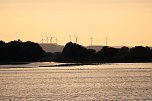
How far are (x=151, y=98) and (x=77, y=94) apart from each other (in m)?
18.2

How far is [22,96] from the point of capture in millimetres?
117375

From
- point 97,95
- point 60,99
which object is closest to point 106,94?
point 97,95

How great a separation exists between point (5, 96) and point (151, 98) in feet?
94.0

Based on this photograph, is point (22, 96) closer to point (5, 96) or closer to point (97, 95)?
point (5, 96)

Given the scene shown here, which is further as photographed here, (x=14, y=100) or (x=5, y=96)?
(x=5, y=96)

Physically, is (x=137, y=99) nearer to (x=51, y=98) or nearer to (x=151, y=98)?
(x=151, y=98)

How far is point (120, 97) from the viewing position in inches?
4407

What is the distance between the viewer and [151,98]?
108m

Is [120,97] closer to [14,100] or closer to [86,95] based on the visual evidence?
[86,95]

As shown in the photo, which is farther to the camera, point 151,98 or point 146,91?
point 146,91

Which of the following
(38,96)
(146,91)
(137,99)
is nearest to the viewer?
(137,99)

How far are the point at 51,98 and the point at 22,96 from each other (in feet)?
27.5

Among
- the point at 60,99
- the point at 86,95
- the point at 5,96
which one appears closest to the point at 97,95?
the point at 86,95

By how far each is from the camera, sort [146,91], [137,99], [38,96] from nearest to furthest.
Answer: [137,99], [38,96], [146,91]
